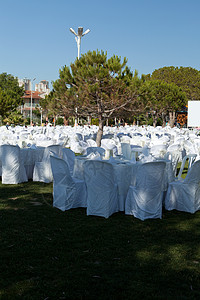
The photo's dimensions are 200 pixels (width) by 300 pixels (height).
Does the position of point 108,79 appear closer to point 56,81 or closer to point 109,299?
point 56,81

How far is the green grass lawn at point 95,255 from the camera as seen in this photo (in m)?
2.96

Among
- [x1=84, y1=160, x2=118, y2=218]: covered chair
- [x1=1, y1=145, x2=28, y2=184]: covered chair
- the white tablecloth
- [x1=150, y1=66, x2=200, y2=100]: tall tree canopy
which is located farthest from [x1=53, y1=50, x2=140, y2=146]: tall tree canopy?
[x1=150, y1=66, x2=200, y2=100]: tall tree canopy

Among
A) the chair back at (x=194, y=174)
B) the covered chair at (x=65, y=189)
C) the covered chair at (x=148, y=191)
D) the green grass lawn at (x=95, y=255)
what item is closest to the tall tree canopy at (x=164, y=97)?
the chair back at (x=194, y=174)

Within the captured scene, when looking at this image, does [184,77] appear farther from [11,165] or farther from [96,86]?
[11,165]

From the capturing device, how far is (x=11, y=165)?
723 cm

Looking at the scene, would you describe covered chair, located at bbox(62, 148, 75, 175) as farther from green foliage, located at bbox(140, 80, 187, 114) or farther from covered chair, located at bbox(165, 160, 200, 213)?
green foliage, located at bbox(140, 80, 187, 114)

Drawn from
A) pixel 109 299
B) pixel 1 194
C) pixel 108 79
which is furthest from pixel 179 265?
pixel 108 79

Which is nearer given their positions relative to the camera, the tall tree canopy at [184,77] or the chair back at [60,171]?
the chair back at [60,171]

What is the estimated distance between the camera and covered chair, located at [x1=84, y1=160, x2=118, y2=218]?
196 inches

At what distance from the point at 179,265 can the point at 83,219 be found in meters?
1.86

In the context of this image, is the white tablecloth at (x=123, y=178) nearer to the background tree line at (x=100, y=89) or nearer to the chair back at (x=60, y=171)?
the chair back at (x=60, y=171)

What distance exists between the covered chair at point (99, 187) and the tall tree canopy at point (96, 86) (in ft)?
27.0

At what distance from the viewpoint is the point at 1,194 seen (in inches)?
252

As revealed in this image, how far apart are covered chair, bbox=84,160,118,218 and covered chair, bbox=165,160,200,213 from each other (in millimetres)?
1065
